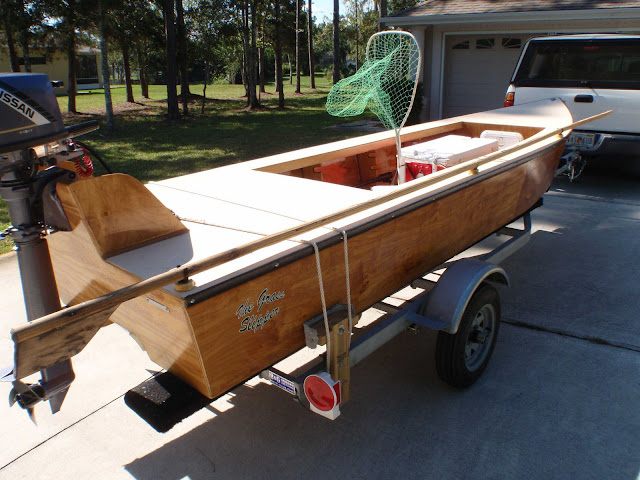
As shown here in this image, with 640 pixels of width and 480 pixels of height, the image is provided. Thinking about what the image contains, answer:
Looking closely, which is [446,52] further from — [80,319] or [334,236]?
[80,319]

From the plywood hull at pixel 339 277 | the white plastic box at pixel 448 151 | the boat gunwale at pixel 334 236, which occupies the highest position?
the white plastic box at pixel 448 151

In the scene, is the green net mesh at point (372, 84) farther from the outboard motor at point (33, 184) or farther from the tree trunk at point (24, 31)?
the tree trunk at point (24, 31)

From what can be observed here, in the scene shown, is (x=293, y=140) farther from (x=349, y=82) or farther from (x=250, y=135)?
(x=349, y=82)

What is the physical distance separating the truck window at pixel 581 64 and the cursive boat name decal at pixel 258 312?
Answer: 657 centimetres

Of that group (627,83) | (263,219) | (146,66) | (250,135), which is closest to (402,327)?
(263,219)

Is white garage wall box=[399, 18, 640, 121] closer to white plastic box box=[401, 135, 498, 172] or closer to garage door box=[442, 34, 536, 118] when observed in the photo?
garage door box=[442, 34, 536, 118]

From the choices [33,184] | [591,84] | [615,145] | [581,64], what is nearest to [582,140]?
[615,145]

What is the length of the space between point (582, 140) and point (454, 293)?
517 centimetres

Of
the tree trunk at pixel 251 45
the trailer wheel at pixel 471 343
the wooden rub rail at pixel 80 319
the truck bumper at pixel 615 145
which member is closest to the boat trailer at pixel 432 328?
the trailer wheel at pixel 471 343

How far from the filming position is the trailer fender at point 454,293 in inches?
113

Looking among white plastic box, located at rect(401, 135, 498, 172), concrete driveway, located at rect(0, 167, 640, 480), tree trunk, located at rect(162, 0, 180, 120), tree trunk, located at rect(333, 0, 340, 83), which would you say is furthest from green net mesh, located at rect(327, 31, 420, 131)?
tree trunk, located at rect(333, 0, 340, 83)

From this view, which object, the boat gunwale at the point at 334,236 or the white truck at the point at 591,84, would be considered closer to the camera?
the boat gunwale at the point at 334,236

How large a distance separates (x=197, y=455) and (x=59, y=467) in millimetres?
681

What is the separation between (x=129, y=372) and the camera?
11.3 ft
